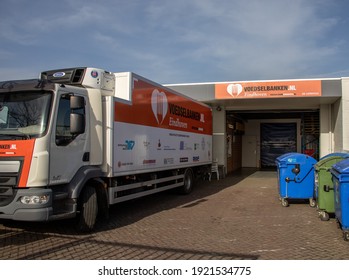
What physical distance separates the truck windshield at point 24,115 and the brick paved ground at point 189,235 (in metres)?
1.90

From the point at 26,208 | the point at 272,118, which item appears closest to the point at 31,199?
the point at 26,208

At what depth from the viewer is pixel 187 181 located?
1245 cm

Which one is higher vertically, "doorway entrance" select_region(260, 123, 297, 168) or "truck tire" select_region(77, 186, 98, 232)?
"doorway entrance" select_region(260, 123, 297, 168)

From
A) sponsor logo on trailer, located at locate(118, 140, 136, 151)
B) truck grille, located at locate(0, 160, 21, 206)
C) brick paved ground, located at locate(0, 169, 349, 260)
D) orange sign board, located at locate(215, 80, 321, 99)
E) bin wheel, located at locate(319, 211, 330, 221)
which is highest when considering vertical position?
orange sign board, located at locate(215, 80, 321, 99)

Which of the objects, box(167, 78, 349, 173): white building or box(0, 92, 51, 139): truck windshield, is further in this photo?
box(167, 78, 349, 173): white building

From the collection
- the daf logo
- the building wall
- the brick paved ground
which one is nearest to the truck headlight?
the brick paved ground

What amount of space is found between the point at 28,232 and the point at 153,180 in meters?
3.62

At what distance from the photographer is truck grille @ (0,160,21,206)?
5.84 meters

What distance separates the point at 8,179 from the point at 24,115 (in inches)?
44.1

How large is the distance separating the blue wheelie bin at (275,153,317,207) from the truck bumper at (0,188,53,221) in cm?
647

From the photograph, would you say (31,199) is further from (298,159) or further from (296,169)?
(298,159)

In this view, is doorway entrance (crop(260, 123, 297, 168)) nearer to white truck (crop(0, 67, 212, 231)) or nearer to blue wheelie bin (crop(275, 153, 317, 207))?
blue wheelie bin (crop(275, 153, 317, 207))
